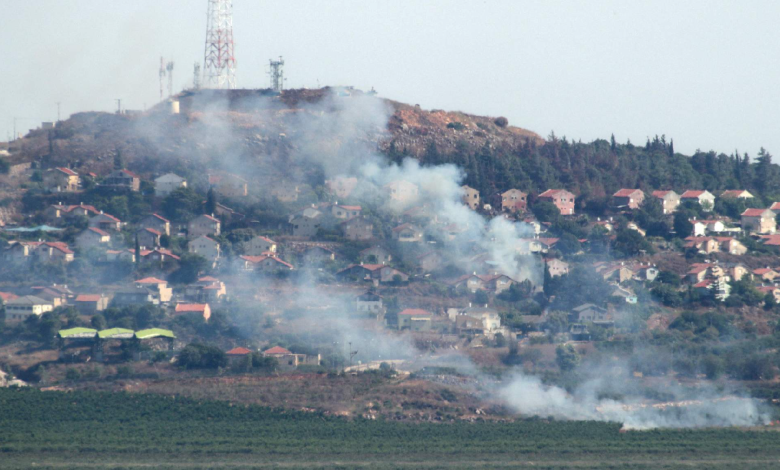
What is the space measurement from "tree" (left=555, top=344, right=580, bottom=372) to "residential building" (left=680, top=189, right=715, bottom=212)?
2831 cm

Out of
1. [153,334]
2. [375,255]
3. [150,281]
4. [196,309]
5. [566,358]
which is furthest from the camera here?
[375,255]

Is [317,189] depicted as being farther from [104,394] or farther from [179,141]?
[104,394]

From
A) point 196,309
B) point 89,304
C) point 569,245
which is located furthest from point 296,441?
point 569,245

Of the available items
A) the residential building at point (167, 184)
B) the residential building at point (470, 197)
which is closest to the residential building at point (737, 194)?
the residential building at point (470, 197)

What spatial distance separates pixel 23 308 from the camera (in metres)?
59.9

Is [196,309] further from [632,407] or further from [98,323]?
[632,407]

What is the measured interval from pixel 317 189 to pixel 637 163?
24.4 meters

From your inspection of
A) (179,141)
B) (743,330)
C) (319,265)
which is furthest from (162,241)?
(743,330)

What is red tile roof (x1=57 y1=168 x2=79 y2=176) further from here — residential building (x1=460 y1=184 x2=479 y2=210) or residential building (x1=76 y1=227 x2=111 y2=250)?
residential building (x1=460 y1=184 x2=479 y2=210)

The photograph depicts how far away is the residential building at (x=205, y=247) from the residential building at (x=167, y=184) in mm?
8106

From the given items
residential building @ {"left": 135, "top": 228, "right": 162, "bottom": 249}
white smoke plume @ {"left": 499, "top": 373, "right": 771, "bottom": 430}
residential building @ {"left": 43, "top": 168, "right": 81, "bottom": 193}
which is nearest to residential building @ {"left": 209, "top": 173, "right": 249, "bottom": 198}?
residential building @ {"left": 135, "top": 228, "right": 162, "bottom": 249}

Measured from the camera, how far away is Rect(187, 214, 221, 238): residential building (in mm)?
72375

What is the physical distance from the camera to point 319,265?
68562 millimetres

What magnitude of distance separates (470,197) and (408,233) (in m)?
7.75
